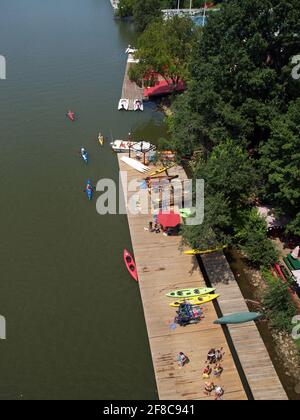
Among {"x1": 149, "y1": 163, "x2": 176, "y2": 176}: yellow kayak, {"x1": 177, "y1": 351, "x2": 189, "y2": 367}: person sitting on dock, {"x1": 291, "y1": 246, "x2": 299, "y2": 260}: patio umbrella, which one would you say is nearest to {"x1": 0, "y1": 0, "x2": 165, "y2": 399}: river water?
{"x1": 177, "y1": 351, "x2": 189, "y2": 367}: person sitting on dock

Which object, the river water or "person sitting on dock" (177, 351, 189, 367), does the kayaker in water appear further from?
the river water

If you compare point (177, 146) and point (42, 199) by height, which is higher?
point (177, 146)

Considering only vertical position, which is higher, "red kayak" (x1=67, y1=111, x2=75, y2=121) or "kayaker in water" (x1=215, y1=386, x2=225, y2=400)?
"red kayak" (x1=67, y1=111, x2=75, y2=121)

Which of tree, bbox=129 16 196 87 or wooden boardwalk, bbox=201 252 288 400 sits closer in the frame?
wooden boardwalk, bbox=201 252 288 400

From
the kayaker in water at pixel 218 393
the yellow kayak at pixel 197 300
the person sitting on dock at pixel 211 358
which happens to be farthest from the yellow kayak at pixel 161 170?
the kayaker in water at pixel 218 393

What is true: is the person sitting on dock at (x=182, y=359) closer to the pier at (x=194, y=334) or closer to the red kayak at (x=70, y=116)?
the pier at (x=194, y=334)
